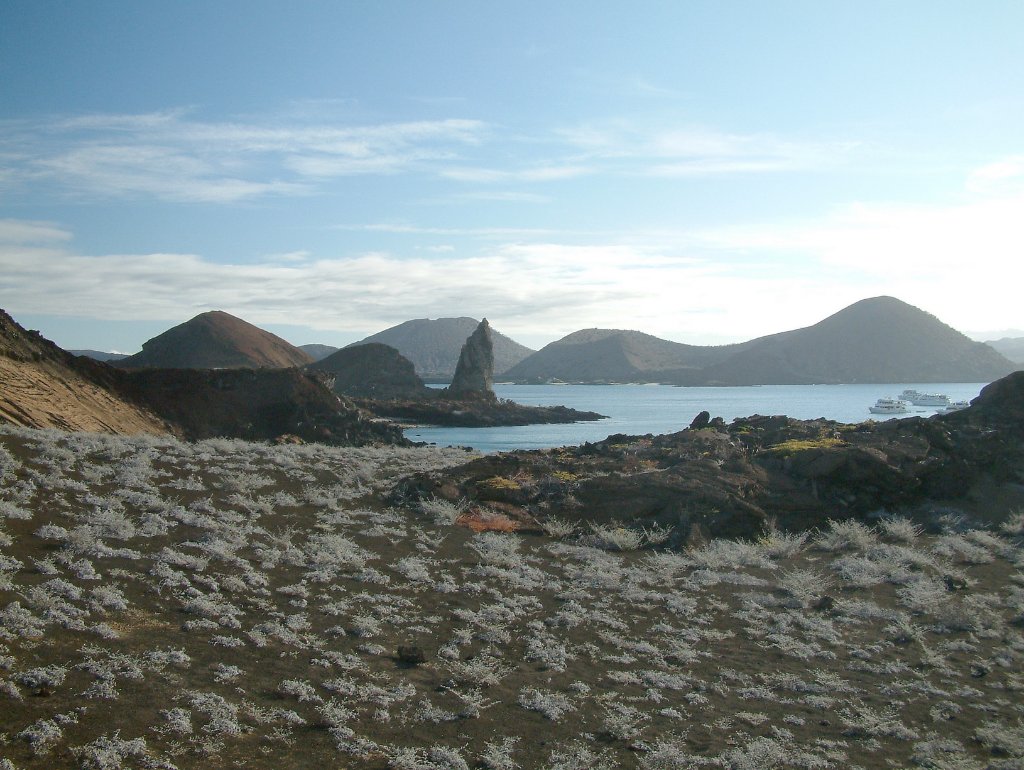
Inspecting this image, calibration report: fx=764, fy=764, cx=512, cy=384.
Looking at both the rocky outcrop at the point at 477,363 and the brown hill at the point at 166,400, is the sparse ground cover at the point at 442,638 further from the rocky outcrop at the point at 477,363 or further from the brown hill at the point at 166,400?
the rocky outcrop at the point at 477,363

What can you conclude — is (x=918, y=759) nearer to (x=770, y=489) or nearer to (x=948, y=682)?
(x=948, y=682)

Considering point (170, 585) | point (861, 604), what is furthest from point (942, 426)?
point (170, 585)

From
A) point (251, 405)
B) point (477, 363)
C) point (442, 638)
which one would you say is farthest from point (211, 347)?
point (442, 638)

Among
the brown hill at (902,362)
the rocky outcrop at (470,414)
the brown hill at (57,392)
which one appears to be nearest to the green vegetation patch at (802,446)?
the brown hill at (57,392)

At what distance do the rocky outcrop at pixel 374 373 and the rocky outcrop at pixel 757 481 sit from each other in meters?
102

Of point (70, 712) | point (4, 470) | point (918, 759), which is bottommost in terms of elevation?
point (918, 759)

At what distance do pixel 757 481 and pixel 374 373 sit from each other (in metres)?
114

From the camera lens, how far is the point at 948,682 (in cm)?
918

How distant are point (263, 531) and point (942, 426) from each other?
2123 centimetres

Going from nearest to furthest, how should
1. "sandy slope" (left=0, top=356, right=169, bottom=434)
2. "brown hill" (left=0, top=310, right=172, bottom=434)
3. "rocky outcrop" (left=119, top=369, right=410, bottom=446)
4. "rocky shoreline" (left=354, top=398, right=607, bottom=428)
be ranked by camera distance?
"sandy slope" (left=0, top=356, right=169, bottom=434), "brown hill" (left=0, top=310, right=172, bottom=434), "rocky outcrop" (left=119, top=369, right=410, bottom=446), "rocky shoreline" (left=354, top=398, right=607, bottom=428)

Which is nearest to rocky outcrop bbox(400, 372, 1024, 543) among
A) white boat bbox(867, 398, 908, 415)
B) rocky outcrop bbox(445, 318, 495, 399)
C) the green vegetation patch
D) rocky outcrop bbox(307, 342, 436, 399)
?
the green vegetation patch

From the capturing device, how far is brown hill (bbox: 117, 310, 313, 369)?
4345 inches

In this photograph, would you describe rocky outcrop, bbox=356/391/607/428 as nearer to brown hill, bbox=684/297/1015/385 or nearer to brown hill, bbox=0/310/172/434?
brown hill, bbox=0/310/172/434

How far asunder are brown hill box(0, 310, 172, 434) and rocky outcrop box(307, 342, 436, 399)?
8796 centimetres
